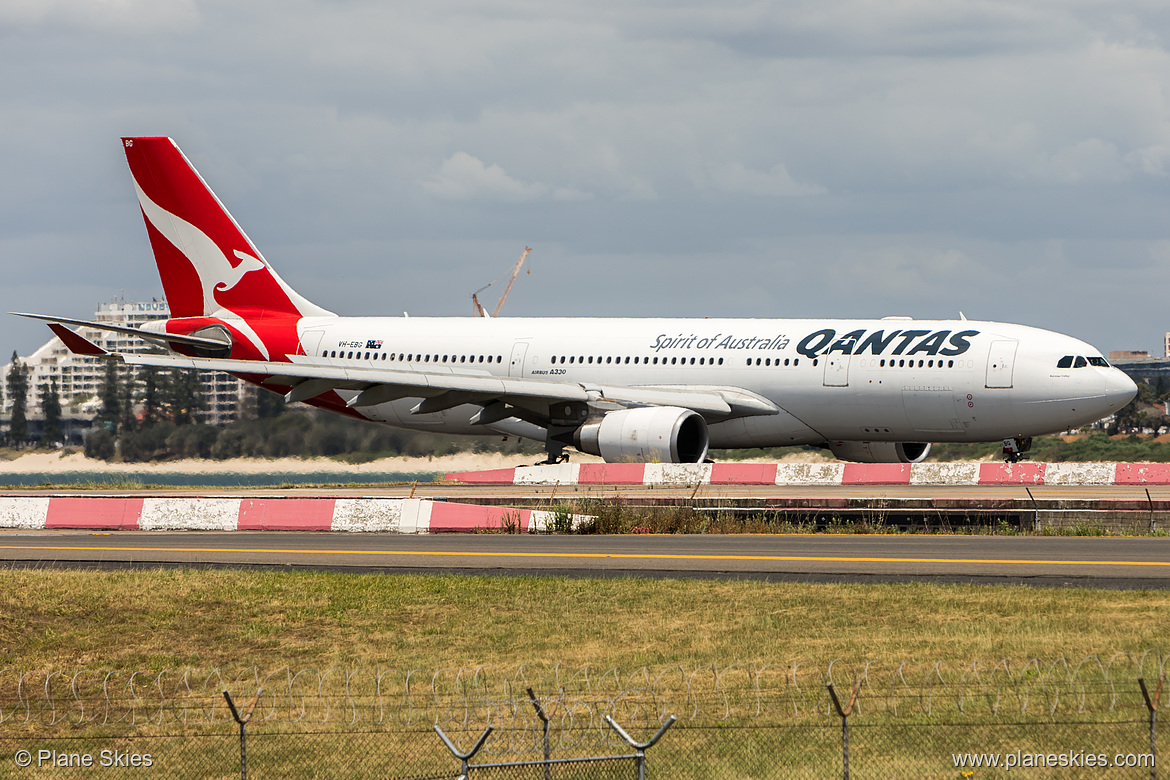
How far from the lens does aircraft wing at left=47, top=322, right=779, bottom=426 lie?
114 ft

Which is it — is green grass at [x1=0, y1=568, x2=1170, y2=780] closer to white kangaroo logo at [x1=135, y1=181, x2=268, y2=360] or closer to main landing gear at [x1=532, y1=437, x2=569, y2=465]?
main landing gear at [x1=532, y1=437, x2=569, y2=465]

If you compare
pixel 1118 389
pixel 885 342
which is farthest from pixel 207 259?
pixel 1118 389

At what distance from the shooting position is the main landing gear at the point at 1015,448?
1323 inches

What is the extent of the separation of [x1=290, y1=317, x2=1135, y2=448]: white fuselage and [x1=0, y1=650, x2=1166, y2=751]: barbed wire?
61.9 ft

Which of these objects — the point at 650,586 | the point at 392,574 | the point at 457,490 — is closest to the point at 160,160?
the point at 457,490

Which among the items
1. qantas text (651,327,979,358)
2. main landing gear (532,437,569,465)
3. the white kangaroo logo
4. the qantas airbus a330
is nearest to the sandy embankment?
the qantas airbus a330

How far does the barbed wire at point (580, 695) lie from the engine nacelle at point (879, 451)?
78.2 ft

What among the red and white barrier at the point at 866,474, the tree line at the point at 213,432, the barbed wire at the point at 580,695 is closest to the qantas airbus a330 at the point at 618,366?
the red and white barrier at the point at 866,474

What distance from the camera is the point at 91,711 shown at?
46.0ft

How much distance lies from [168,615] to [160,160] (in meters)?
27.1

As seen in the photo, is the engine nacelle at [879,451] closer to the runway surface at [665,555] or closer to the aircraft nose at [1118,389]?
the aircraft nose at [1118,389]

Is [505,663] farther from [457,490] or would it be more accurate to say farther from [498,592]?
[457,490]

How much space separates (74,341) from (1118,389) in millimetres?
23807

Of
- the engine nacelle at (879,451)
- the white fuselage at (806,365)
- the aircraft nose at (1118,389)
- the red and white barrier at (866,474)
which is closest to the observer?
the red and white barrier at (866,474)
